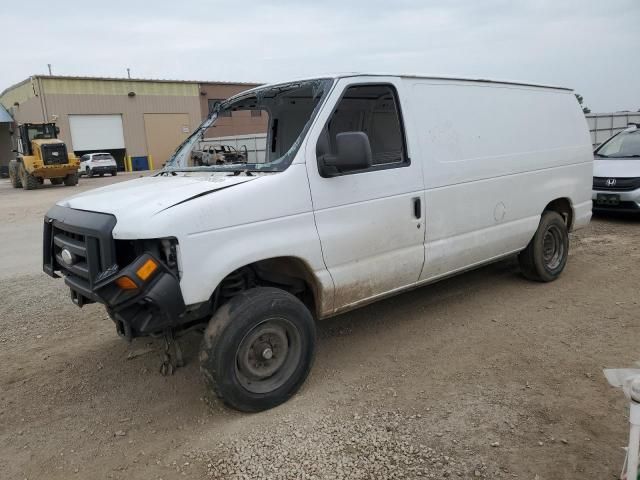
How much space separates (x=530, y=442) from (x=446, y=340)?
1521mm

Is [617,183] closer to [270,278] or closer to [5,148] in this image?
[270,278]

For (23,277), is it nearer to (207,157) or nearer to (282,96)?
(207,157)

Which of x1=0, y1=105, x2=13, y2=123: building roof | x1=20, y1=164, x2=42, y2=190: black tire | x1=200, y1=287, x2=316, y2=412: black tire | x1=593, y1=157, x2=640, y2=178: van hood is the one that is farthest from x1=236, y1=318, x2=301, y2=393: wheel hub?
x1=0, y1=105, x2=13, y2=123: building roof

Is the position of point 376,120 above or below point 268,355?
above

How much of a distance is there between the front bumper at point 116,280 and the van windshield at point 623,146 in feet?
31.9

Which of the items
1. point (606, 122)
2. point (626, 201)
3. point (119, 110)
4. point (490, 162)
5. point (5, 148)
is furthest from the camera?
point (5, 148)

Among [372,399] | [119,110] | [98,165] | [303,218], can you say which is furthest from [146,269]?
[119,110]

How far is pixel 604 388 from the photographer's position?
3545mm

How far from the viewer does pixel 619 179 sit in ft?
29.9

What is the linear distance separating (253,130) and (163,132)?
37712 mm

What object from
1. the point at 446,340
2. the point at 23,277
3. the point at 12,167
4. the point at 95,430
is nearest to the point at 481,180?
the point at 446,340

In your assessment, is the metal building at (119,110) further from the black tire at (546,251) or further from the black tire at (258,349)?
the black tire at (258,349)

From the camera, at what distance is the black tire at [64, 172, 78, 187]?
960 inches

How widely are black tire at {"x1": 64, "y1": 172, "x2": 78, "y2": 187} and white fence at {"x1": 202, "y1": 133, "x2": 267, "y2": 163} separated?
858 inches
